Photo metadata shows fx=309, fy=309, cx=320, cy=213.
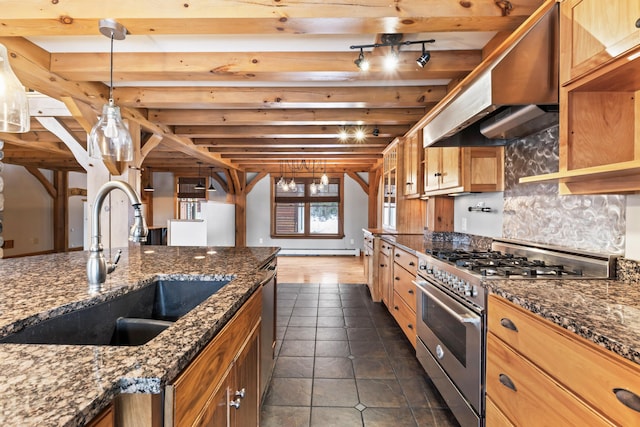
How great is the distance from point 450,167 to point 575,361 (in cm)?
197

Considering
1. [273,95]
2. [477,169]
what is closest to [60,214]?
[273,95]

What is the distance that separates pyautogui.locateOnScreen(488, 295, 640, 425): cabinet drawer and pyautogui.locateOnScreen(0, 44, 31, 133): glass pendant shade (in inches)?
91.2

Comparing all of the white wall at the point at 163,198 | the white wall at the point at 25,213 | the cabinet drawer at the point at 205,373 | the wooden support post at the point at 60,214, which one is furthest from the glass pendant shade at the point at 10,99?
the wooden support post at the point at 60,214

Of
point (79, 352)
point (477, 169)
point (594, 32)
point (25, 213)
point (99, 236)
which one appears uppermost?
point (594, 32)

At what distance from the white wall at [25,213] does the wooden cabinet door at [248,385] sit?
8405mm

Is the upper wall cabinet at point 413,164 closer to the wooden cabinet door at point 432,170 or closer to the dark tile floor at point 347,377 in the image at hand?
the wooden cabinet door at point 432,170

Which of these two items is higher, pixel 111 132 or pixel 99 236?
pixel 111 132

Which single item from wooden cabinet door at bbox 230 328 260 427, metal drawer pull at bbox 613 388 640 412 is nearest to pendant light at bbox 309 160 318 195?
wooden cabinet door at bbox 230 328 260 427

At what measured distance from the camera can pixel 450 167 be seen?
2703 millimetres

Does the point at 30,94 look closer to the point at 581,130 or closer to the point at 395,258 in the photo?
the point at 395,258

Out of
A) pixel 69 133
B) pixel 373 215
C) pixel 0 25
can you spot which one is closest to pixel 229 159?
pixel 69 133

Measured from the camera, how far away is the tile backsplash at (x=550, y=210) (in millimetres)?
1541

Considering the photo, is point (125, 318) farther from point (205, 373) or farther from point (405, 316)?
point (405, 316)

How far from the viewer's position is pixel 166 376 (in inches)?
25.1
